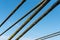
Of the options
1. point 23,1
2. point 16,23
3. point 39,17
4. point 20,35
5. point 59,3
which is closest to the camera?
point 59,3

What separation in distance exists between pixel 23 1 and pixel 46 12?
101cm

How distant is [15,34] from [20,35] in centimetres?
20

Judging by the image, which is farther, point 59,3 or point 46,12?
point 46,12

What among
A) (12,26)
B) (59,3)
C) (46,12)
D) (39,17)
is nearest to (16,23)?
(12,26)

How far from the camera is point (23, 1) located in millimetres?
4941

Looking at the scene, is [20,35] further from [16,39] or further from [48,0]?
[48,0]

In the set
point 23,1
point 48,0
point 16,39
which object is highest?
point 23,1

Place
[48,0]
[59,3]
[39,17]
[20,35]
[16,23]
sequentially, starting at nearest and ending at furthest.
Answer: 1. [59,3]
2. [48,0]
3. [39,17]
4. [20,35]
5. [16,23]

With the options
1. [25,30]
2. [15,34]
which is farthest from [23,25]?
[15,34]

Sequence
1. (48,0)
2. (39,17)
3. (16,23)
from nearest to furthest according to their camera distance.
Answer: (48,0), (39,17), (16,23)

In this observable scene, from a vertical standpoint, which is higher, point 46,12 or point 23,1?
point 23,1

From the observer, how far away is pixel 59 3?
3941mm

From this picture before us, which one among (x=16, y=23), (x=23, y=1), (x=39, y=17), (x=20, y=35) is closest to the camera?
(x=39, y=17)

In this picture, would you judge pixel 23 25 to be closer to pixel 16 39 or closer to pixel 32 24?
pixel 32 24
